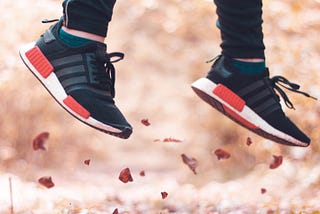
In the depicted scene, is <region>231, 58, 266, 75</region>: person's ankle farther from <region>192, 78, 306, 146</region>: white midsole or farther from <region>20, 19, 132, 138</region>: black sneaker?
<region>20, 19, 132, 138</region>: black sneaker

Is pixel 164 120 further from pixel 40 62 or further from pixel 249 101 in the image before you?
pixel 40 62

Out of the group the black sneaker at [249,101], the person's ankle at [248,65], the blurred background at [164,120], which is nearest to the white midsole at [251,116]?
the black sneaker at [249,101]

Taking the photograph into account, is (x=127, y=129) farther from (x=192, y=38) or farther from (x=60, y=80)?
(x=192, y=38)

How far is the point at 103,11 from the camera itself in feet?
5.32

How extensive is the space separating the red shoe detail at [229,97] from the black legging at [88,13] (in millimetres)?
426

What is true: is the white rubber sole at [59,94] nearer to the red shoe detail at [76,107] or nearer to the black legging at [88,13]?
the red shoe detail at [76,107]

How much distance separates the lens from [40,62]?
66.4 inches

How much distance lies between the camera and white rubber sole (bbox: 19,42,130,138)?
62.5 inches

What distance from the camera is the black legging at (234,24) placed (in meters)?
1.63

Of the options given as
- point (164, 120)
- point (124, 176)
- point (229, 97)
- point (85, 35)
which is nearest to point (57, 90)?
point (85, 35)

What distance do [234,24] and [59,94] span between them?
0.58 meters

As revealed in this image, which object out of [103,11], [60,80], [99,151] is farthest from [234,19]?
[99,151]

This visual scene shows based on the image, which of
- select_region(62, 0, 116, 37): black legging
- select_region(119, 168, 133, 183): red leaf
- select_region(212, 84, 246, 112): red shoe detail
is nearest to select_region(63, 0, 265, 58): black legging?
select_region(62, 0, 116, 37): black legging

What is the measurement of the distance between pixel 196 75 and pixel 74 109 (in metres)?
3.12
